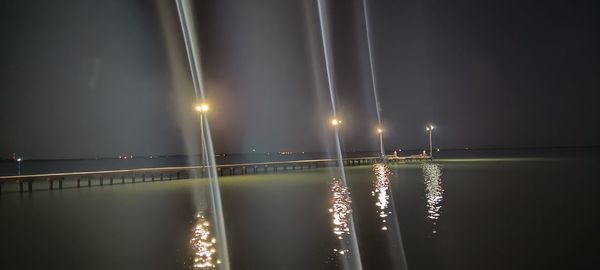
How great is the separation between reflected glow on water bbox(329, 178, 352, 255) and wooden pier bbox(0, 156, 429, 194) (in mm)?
13836

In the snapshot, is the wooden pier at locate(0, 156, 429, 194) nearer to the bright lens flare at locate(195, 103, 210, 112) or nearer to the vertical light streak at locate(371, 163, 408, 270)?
the bright lens flare at locate(195, 103, 210, 112)

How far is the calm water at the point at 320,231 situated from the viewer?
8.98m

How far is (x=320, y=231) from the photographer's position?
1196 cm

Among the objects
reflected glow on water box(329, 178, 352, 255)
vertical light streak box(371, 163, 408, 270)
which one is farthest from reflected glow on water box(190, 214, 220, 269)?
vertical light streak box(371, 163, 408, 270)

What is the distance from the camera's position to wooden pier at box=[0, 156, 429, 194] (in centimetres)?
3127

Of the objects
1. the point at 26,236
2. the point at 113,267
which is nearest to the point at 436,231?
the point at 113,267

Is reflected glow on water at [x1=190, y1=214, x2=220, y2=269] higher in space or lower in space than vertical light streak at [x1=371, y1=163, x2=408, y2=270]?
higher

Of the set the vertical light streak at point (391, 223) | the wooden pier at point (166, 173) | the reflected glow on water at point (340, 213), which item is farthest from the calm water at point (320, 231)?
the wooden pier at point (166, 173)

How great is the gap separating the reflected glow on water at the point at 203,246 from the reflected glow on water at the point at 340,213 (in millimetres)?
3284

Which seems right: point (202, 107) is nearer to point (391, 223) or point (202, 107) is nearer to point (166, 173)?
point (391, 223)

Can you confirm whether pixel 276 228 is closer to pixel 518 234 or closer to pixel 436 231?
pixel 436 231

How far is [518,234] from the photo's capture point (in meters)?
11.0

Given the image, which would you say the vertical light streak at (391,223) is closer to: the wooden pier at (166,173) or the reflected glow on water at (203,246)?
the reflected glow on water at (203,246)

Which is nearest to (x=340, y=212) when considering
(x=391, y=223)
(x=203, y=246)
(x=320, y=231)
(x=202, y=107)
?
(x=391, y=223)
